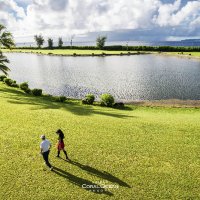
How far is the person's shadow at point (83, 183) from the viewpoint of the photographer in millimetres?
18319

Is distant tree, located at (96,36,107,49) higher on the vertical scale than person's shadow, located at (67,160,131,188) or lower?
higher

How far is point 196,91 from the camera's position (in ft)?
196

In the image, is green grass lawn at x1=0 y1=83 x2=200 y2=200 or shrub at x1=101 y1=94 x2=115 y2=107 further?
shrub at x1=101 y1=94 x2=115 y2=107

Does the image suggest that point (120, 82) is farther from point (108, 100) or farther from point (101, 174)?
point (101, 174)

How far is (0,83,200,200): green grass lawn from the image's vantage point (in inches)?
725

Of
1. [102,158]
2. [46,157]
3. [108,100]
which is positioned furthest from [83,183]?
[108,100]

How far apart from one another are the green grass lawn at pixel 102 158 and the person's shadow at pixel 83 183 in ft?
0.22

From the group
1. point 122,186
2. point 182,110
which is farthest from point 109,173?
point 182,110

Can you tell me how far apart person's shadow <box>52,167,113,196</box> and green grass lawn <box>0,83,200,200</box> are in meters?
0.07

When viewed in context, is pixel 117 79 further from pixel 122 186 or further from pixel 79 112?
pixel 122 186

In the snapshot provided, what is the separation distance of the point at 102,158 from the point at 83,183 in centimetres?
368

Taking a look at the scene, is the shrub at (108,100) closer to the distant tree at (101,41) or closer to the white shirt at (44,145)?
the white shirt at (44,145)

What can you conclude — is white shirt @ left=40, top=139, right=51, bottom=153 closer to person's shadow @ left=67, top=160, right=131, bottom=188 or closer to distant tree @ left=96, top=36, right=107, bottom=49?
person's shadow @ left=67, top=160, right=131, bottom=188

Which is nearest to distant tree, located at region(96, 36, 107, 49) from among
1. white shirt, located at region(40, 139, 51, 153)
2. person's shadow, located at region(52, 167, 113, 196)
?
white shirt, located at region(40, 139, 51, 153)
